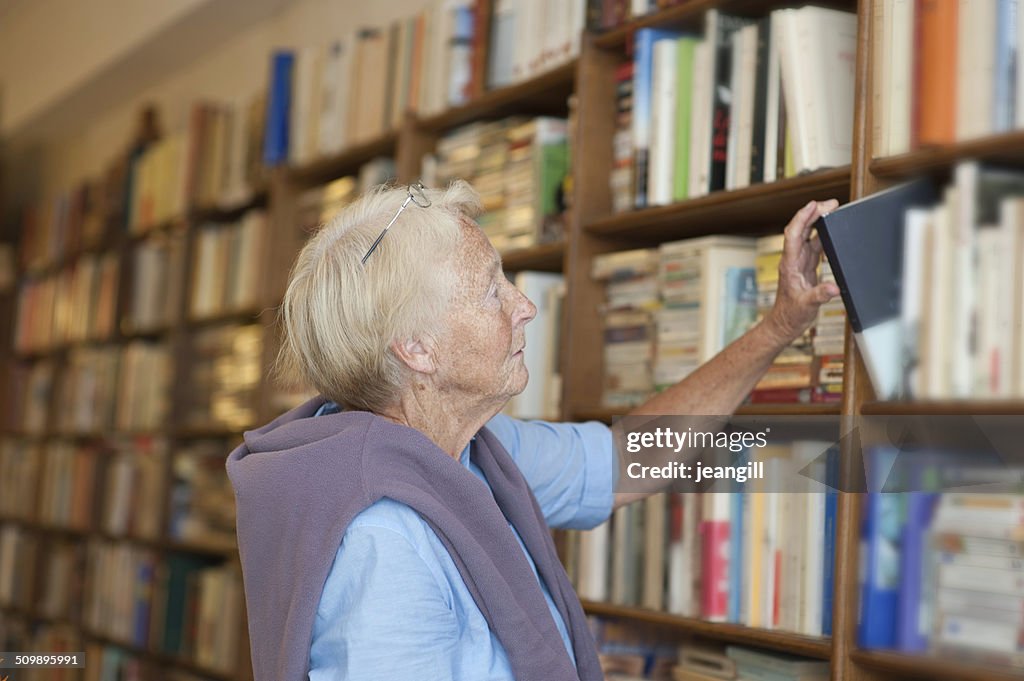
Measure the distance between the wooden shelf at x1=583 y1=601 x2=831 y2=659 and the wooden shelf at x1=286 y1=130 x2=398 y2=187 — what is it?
1.34m

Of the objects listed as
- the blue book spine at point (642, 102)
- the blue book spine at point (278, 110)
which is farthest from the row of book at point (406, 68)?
the blue book spine at point (642, 102)

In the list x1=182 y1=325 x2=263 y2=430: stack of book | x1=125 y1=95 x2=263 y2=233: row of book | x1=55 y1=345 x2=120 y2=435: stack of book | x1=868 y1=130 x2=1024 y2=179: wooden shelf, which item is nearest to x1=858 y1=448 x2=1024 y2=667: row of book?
x1=868 y1=130 x2=1024 y2=179: wooden shelf

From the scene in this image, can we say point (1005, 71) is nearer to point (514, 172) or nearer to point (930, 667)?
point (930, 667)

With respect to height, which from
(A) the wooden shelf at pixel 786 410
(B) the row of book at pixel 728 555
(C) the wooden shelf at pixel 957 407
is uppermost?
(A) the wooden shelf at pixel 786 410

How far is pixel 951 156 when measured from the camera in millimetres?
1370

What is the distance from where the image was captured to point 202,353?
389 cm

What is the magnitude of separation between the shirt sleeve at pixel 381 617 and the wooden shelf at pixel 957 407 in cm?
62

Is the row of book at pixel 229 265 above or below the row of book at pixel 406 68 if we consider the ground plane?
below

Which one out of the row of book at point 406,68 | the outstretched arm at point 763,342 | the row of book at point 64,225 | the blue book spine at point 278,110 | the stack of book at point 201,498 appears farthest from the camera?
the row of book at point 64,225

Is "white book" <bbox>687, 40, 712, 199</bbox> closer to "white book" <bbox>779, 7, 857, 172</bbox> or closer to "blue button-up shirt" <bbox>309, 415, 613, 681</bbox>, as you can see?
"white book" <bbox>779, 7, 857, 172</bbox>

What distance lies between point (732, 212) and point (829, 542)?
0.59 metres

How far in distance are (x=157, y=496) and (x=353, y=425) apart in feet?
9.21

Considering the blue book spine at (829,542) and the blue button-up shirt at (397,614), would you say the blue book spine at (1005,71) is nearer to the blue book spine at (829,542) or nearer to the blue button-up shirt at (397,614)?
the blue book spine at (829,542)

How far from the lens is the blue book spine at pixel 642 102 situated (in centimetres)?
208
